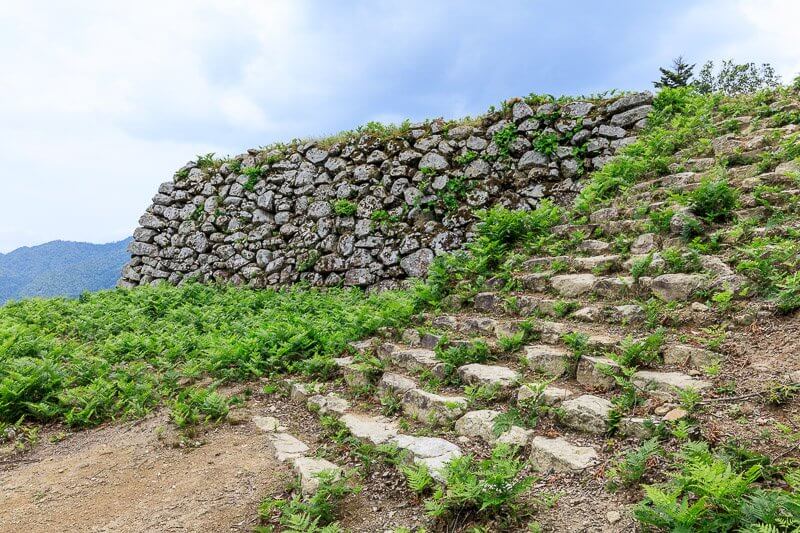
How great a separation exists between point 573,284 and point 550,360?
1710 millimetres

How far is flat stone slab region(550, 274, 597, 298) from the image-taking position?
5.62 m

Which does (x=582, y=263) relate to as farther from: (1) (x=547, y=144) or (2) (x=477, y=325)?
(1) (x=547, y=144)

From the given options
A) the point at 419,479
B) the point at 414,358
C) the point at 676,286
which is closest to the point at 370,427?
the point at 414,358

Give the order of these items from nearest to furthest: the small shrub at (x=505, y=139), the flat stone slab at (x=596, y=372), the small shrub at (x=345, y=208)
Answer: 1. the flat stone slab at (x=596, y=372)
2. the small shrub at (x=505, y=139)
3. the small shrub at (x=345, y=208)

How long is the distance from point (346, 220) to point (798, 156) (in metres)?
8.46

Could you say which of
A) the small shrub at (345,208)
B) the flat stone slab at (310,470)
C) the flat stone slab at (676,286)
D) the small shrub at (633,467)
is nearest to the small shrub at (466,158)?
the small shrub at (345,208)

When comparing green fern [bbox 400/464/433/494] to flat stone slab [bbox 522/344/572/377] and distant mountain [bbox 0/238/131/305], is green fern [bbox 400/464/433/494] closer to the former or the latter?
flat stone slab [bbox 522/344/572/377]

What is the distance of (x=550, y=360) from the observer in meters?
4.37

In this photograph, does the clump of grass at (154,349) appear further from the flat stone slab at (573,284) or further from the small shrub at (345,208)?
the small shrub at (345,208)

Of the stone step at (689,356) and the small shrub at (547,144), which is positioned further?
the small shrub at (547,144)

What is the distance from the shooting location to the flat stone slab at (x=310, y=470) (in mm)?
3519

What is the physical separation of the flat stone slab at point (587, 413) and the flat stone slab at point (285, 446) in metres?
2.26

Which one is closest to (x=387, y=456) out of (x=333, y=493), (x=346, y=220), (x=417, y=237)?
(x=333, y=493)

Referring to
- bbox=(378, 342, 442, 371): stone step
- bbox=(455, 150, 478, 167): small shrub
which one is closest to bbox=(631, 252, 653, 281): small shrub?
bbox=(378, 342, 442, 371): stone step
